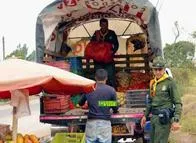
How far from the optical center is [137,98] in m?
11.0

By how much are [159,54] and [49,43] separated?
2337mm

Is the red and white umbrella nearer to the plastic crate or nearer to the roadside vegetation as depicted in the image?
the plastic crate

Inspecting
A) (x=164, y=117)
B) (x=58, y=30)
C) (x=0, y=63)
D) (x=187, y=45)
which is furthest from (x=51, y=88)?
(x=187, y=45)

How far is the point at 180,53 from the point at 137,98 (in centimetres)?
3296

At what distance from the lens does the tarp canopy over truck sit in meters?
11.2

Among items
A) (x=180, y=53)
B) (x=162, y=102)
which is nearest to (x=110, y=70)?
(x=162, y=102)

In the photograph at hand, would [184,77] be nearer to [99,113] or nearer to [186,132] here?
[186,132]

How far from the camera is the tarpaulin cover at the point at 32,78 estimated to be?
680cm

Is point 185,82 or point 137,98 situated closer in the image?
point 137,98

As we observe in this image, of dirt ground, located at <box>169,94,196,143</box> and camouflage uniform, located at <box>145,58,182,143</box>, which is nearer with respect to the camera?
camouflage uniform, located at <box>145,58,182,143</box>

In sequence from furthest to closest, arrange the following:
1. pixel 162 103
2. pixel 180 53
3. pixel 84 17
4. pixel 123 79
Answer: pixel 180 53
pixel 84 17
pixel 123 79
pixel 162 103

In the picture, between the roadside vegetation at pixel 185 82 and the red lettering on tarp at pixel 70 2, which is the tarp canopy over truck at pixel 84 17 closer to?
the red lettering on tarp at pixel 70 2

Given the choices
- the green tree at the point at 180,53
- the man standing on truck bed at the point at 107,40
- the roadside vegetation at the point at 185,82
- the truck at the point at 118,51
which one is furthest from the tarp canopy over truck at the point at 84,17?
the green tree at the point at 180,53

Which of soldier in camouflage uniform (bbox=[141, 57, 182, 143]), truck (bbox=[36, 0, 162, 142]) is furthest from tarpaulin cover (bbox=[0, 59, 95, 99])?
truck (bbox=[36, 0, 162, 142])
